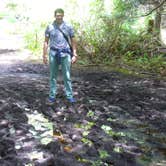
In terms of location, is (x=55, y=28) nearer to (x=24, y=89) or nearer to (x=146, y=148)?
(x=24, y=89)

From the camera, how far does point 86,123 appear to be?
22.9ft

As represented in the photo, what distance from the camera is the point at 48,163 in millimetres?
5090

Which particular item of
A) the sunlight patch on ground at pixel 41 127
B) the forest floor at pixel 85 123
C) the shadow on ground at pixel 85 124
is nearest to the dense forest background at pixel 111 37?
the forest floor at pixel 85 123

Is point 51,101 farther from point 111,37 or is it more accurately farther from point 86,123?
point 111,37

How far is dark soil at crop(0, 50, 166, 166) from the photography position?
5.42 meters

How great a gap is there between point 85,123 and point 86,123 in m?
0.02

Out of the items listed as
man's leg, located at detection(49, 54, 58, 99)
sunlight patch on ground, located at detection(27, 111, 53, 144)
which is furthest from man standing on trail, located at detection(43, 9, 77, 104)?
sunlight patch on ground, located at detection(27, 111, 53, 144)

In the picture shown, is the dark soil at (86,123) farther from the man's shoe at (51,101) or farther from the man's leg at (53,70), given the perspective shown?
the man's leg at (53,70)

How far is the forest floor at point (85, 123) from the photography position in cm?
542

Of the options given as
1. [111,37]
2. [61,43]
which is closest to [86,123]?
[61,43]

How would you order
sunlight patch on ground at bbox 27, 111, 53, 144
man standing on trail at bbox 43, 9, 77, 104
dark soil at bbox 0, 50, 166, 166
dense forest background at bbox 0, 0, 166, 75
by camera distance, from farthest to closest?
dense forest background at bbox 0, 0, 166, 75
man standing on trail at bbox 43, 9, 77, 104
sunlight patch on ground at bbox 27, 111, 53, 144
dark soil at bbox 0, 50, 166, 166

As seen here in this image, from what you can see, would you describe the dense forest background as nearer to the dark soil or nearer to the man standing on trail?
the dark soil

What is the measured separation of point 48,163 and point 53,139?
954 millimetres

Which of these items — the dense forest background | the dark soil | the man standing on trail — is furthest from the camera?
the dense forest background
